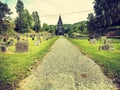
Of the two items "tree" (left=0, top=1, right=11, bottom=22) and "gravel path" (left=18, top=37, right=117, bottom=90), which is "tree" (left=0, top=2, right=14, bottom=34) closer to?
"tree" (left=0, top=1, right=11, bottom=22)

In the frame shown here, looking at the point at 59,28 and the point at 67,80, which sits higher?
the point at 59,28

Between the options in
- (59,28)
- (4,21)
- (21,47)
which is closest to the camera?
(21,47)

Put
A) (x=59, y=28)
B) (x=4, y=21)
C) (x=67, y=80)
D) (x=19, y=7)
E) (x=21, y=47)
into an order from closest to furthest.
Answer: (x=67, y=80) < (x=21, y=47) < (x=4, y=21) < (x=19, y=7) < (x=59, y=28)

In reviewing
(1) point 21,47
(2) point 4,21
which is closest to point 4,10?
(2) point 4,21

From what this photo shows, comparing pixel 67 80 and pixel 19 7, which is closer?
pixel 67 80

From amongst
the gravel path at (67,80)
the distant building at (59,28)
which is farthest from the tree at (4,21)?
the distant building at (59,28)

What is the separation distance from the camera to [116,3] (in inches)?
2923

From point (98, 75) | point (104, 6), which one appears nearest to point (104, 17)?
point (104, 6)

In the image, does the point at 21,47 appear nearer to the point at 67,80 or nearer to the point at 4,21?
the point at 67,80

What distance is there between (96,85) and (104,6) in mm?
75710

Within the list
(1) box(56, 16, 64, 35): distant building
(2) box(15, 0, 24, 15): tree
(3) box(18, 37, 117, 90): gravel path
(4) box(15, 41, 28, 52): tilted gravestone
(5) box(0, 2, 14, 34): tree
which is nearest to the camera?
(3) box(18, 37, 117, 90): gravel path

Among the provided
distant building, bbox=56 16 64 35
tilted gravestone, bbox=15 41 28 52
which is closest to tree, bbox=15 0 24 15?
distant building, bbox=56 16 64 35

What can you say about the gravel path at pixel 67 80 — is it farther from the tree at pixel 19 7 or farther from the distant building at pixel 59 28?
the distant building at pixel 59 28

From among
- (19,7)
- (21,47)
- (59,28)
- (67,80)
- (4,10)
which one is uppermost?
(19,7)
